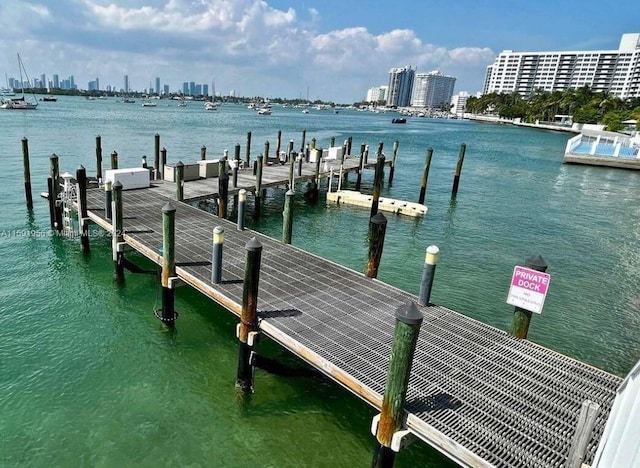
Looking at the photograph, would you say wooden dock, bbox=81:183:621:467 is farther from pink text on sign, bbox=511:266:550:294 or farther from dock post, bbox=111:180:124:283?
dock post, bbox=111:180:124:283

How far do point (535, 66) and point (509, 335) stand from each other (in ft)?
739

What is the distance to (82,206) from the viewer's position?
1539 cm

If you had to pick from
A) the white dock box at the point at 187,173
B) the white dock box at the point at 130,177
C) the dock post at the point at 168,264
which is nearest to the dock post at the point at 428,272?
the dock post at the point at 168,264

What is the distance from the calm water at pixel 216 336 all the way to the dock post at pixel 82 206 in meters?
0.54

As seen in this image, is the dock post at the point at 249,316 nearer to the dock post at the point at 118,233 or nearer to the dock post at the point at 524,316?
the dock post at the point at 524,316

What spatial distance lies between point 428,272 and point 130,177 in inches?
587

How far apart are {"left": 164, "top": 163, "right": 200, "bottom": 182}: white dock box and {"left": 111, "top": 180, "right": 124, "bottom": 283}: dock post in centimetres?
836

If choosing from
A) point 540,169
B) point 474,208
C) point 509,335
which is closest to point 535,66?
point 540,169

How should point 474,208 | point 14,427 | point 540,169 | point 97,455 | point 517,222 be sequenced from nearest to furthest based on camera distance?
point 97,455 < point 14,427 < point 517,222 < point 474,208 < point 540,169

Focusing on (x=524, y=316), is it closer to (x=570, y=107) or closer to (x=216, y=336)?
(x=216, y=336)

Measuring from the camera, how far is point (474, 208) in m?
28.6

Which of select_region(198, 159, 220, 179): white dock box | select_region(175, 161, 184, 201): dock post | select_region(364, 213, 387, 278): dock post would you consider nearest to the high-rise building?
select_region(198, 159, 220, 179): white dock box

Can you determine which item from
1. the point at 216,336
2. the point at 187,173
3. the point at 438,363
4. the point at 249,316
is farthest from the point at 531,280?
the point at 187,173

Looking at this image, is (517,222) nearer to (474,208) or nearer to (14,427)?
(474,208)
